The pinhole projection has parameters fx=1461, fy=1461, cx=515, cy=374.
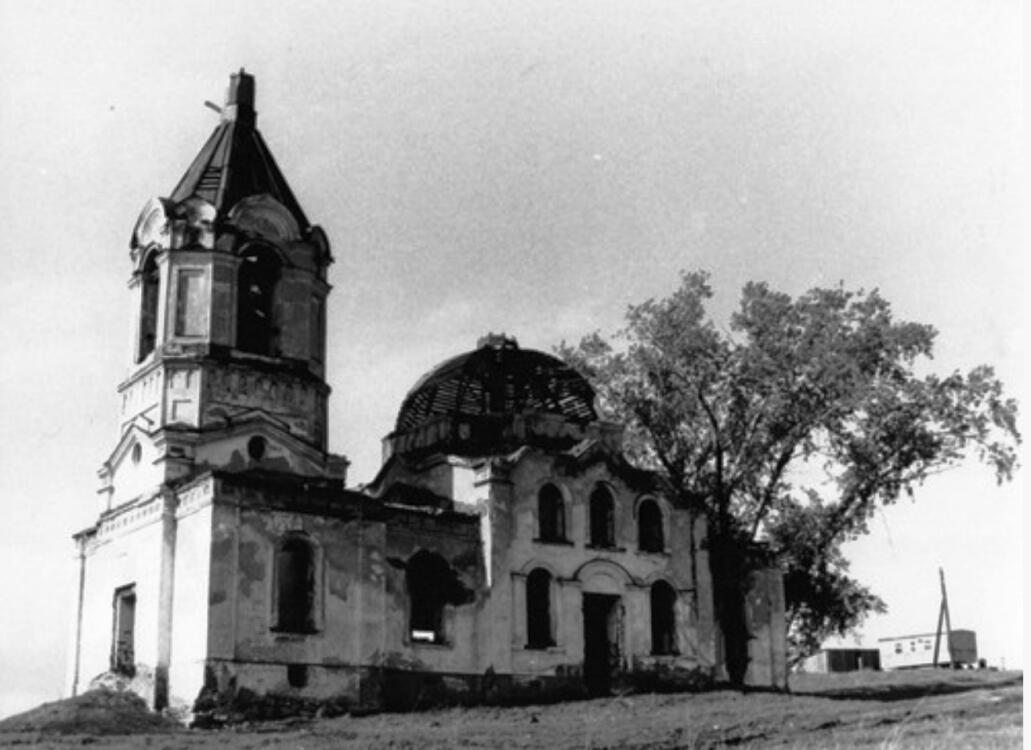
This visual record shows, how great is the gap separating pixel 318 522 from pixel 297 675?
3.20 m

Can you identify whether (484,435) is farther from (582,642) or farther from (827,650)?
(827,650)

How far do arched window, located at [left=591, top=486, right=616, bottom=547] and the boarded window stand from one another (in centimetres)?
1041

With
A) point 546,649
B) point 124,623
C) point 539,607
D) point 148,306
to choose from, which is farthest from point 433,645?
point 148,306

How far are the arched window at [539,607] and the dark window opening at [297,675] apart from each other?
6.34 m

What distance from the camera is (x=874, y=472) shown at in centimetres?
3509

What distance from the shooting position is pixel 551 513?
35.3 metres

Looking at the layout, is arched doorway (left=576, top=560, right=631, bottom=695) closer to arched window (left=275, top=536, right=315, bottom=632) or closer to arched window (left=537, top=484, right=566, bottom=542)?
arched window (left=537, top=484, right=566, bottom=542)

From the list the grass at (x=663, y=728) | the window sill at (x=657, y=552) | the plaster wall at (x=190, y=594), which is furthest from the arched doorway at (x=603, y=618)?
the plaster wall at (x=190, y=594)

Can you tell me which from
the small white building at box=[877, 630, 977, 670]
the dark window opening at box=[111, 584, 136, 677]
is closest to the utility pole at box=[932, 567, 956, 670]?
the small white building at box=[877, 630, 977, 670]

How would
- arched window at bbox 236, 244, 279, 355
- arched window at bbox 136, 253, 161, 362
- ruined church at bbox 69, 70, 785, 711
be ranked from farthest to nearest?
arched window at bbox 136, 253, 161, 362 < arched window at bbox 236, 244, 279, 355 < ruined church at bbox 69, 70, 785, 711

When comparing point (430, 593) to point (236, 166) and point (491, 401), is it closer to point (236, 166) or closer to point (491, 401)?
point (491, 401)

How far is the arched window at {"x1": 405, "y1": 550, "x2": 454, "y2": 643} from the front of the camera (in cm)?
3278

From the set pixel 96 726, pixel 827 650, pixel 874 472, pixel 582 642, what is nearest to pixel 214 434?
pixel 96 726

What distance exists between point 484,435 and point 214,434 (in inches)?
303
